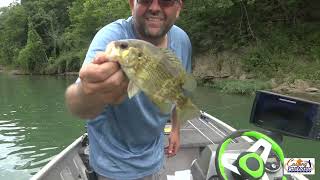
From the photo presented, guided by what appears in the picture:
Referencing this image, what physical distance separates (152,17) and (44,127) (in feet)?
42.9

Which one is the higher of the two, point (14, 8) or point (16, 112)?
point (14, 8)

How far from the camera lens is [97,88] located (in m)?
1.90

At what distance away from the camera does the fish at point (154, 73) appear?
1893 mm

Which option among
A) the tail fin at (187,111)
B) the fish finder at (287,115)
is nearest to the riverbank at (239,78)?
the fish finder at (287,115)

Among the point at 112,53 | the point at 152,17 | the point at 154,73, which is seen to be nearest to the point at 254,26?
the point at 152,17

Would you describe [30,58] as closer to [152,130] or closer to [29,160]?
[29,160]

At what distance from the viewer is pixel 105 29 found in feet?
8.28

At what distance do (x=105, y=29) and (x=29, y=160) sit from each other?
28.4ft

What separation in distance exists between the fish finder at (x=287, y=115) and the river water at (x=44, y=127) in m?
1.94

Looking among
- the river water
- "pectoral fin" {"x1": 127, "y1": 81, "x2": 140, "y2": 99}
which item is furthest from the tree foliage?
"pectoral fin" {"x1": 127, "y1": 81, "x2": 140, "y2": 99}

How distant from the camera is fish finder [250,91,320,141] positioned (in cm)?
327

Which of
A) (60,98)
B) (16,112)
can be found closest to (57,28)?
(60,98)

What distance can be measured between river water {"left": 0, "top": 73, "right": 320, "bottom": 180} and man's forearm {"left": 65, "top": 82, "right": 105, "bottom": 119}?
3335 millimetres

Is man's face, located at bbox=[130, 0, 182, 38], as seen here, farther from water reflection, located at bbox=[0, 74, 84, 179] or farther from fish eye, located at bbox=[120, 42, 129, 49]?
water reflection, located at bbox=[0, 74, 84, 179]
